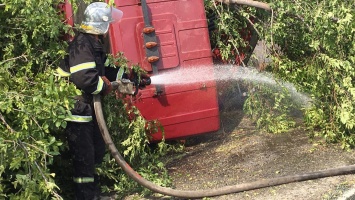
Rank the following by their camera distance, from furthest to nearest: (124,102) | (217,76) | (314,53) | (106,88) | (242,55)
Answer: (242,55)
(217,76)
(314,53)
(124,102)
(106,88)

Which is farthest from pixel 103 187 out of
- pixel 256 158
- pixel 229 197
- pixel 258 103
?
pixel 258 103

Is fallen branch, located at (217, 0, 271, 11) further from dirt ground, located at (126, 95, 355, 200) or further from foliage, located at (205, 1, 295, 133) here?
dirt ground, located at (126, 95, 355, 200)

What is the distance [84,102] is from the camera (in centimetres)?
482

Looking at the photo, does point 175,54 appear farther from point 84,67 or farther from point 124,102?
point 84,67

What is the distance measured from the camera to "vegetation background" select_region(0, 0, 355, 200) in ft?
13.3

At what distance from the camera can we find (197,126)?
19.4 ft

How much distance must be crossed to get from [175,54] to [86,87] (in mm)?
1372

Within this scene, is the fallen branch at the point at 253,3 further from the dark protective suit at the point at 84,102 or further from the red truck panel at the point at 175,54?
the dark protective suit at the point at 84,102

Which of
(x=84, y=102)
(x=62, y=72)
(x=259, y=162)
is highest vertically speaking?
(x=62, y=72)

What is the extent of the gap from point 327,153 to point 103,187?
2235 millimetres

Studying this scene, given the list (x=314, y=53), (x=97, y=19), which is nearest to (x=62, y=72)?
(x=97, y=19)

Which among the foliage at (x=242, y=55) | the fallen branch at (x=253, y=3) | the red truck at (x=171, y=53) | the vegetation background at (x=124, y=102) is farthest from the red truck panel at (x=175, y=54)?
the fallen branch at (x=253, y=3)

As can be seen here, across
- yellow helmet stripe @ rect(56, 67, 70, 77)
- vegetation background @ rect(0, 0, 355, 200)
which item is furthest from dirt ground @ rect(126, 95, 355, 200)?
yellow helmet stripe @ rect(56, 67, 70, 77)

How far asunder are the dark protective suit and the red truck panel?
775mm
